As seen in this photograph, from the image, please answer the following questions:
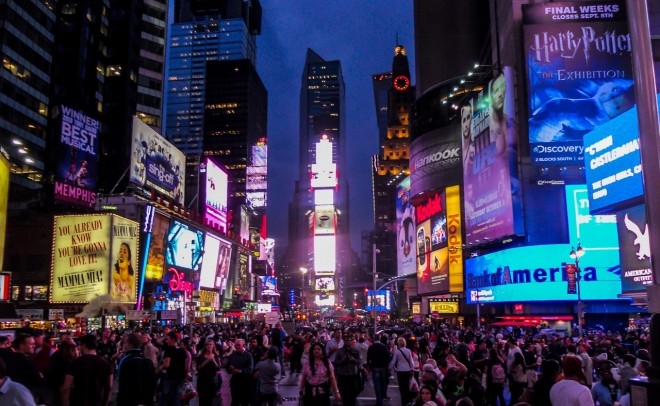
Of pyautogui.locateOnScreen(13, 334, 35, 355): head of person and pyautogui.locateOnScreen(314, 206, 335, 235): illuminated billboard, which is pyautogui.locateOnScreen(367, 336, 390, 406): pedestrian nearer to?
pyautogui.locateOnScreen(13, 334, 35, 355): head of person

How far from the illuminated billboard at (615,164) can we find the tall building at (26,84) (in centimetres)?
6045

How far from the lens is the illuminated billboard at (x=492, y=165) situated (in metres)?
56.3

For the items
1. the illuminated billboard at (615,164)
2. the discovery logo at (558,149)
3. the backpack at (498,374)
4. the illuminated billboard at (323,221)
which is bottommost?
the backpack at (498,374)

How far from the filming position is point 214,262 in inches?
2977

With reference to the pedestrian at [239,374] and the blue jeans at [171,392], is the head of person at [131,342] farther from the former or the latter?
the pedestrian at [239,374]

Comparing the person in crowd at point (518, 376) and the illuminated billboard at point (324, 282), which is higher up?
the illuminated billboard at point (324, 282)

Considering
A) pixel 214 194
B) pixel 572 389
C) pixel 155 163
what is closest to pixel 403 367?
pixel 572 389

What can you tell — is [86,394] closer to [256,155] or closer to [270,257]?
[270,257]

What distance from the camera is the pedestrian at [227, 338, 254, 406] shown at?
39.4 ft

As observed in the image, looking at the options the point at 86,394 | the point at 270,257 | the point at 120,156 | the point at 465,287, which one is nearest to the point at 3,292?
the point at 86,394

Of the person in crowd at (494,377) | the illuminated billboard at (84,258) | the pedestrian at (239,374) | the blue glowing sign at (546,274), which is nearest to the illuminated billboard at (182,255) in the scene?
the illuminated billboard at (84,258)

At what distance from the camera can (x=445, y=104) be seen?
9462cm

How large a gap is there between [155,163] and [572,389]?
56540mm

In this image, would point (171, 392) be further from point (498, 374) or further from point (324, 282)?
point (324, 282)
